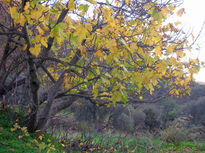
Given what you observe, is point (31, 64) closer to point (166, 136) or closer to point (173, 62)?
point (173, 62)

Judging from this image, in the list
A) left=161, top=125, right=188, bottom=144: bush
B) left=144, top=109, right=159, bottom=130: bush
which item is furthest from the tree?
left=144, top=109, right=159, bottom=130: bush

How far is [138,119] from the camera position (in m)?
14.7

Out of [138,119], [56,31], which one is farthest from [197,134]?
[56,31]

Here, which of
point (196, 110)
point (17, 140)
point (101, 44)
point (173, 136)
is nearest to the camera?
point (101, 44)

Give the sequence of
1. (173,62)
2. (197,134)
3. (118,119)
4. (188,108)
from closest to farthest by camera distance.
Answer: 1. (173,62)
2. (197,134)
3. (118,119)
4. (188,108)

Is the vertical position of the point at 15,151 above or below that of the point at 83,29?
below

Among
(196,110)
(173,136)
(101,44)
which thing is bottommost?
(173,136)

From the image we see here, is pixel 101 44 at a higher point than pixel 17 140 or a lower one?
higher

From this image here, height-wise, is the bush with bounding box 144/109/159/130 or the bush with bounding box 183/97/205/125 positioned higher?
the bush with bounding box 183/97/205/125

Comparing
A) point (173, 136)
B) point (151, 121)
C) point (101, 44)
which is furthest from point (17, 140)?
point (151, 121)

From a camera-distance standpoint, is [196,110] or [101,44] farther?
[196,110]

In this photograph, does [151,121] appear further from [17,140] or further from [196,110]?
[17,140]

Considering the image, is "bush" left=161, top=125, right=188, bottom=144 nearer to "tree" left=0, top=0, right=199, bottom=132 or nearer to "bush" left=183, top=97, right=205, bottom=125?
"tree" left=0, top=0, right=199, bottom=132

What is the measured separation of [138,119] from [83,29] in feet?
45.2
